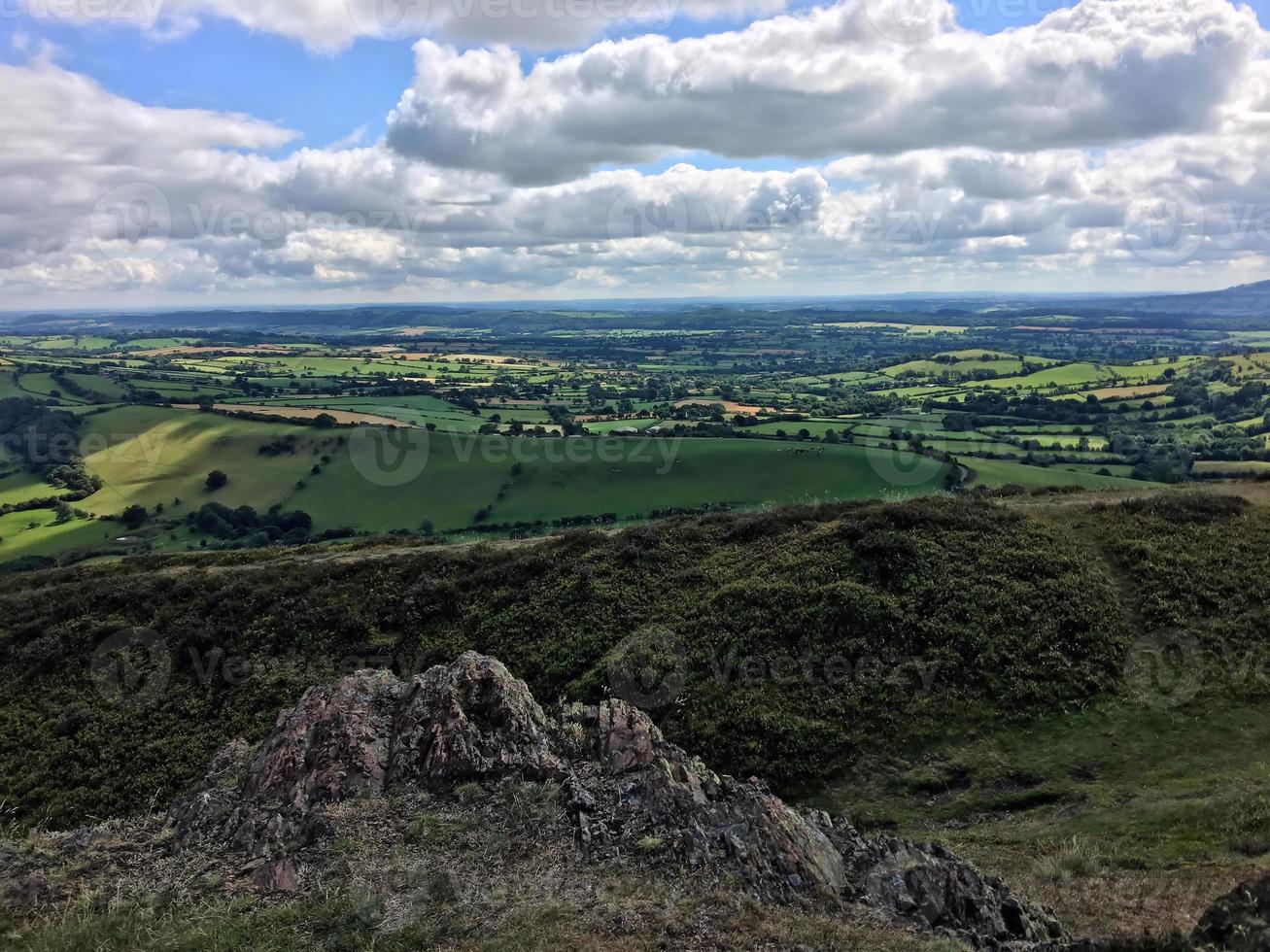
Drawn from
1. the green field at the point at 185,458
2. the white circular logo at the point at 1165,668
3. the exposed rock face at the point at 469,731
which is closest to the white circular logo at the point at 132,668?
the exposed rock face at the point at 469,731

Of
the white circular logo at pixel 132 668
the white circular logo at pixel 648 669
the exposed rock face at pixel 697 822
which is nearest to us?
the exposed rock face at pixel 697 822

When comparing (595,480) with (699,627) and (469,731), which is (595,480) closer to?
(699,627)

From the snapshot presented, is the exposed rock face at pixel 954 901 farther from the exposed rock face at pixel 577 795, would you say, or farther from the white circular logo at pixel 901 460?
the white circular logo at pixel 901 460

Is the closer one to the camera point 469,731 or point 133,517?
point 469,731

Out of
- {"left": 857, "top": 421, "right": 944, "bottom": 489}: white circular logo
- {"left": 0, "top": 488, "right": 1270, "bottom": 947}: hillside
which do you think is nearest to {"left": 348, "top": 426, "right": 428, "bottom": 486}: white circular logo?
{"left": 0, "top": 488, "right": 1270, "bottom": 947}: hillside

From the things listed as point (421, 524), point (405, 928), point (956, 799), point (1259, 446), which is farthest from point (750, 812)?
point (1259, 446)


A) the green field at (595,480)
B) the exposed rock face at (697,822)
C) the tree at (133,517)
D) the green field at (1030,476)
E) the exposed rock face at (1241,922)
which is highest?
the exposed rock face at (1241,922)

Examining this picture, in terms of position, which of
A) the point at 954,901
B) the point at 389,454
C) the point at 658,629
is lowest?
the point at 389,454

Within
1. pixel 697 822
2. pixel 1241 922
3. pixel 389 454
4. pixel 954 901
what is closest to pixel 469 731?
pixel 697 822
